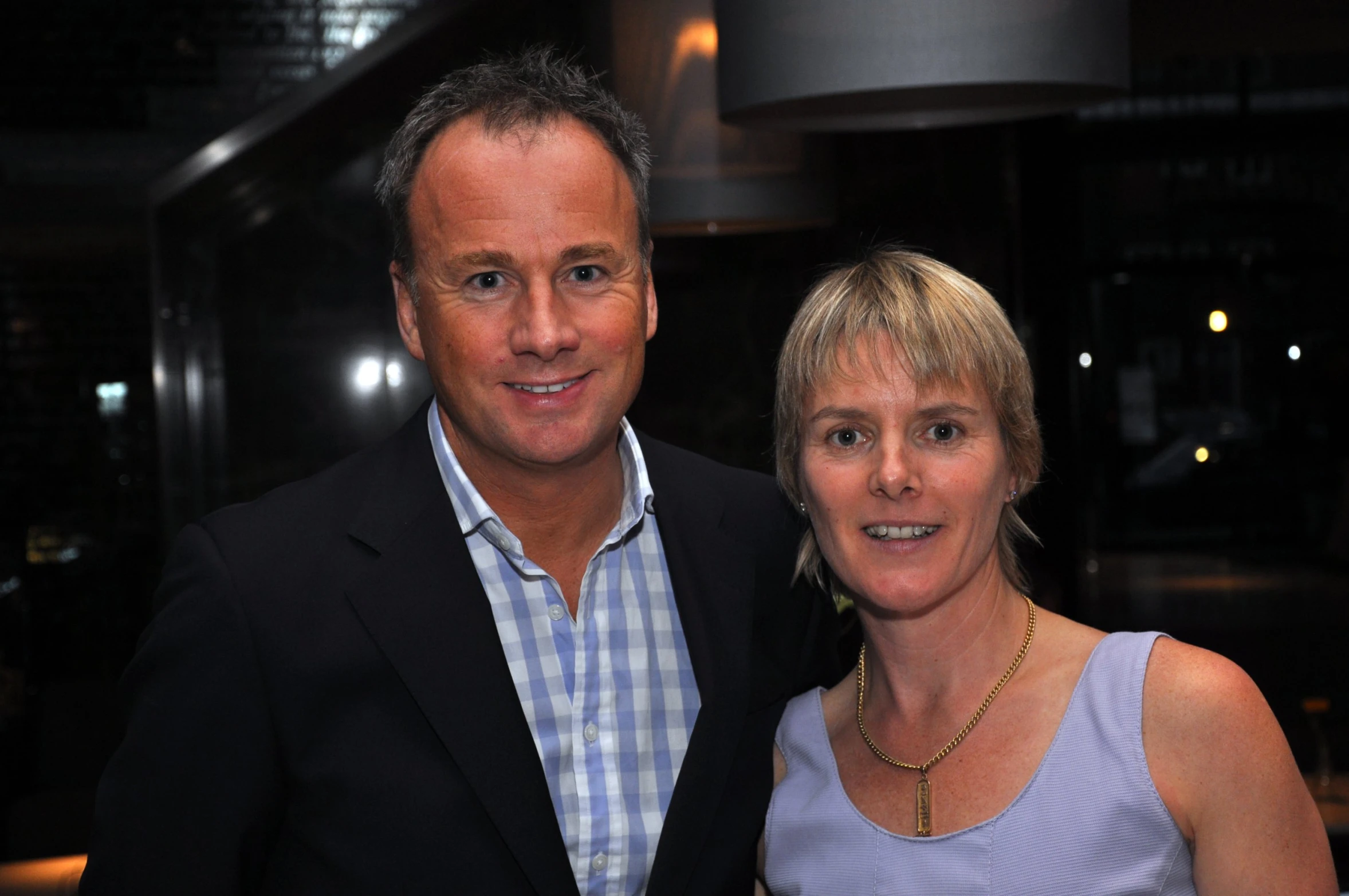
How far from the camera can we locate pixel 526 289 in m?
1.83

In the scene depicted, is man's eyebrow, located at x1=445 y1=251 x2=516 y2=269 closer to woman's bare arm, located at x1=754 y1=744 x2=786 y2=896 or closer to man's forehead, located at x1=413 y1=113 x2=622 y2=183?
man's forehead, located at x1=413 y1=113 x2=622 y2=183

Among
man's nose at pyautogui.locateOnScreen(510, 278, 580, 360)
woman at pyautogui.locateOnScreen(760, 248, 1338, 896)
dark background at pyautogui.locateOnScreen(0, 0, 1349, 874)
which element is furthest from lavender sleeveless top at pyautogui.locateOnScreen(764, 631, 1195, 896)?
dark background at pyautogui.locateOnScreen(0, 0, 1349, 874)

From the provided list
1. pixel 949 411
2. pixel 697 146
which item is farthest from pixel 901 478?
pixel 697 146

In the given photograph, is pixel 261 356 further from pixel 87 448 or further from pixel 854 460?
pixel 854 460

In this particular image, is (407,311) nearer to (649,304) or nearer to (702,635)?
(649,304)

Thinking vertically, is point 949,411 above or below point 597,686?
above

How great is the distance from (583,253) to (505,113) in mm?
221

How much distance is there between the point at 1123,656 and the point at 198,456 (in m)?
4.48

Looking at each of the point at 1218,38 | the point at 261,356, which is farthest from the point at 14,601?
the point at 1218,38

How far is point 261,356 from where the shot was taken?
559 centimetres

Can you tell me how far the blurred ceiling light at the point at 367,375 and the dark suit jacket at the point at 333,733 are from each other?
3873mm

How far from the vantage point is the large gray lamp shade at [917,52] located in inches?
A: 84.5

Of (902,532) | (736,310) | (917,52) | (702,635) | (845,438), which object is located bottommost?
(702,635)

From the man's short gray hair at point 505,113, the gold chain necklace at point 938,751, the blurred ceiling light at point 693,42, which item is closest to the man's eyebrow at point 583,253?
the man's short gray hair at point 505,113
